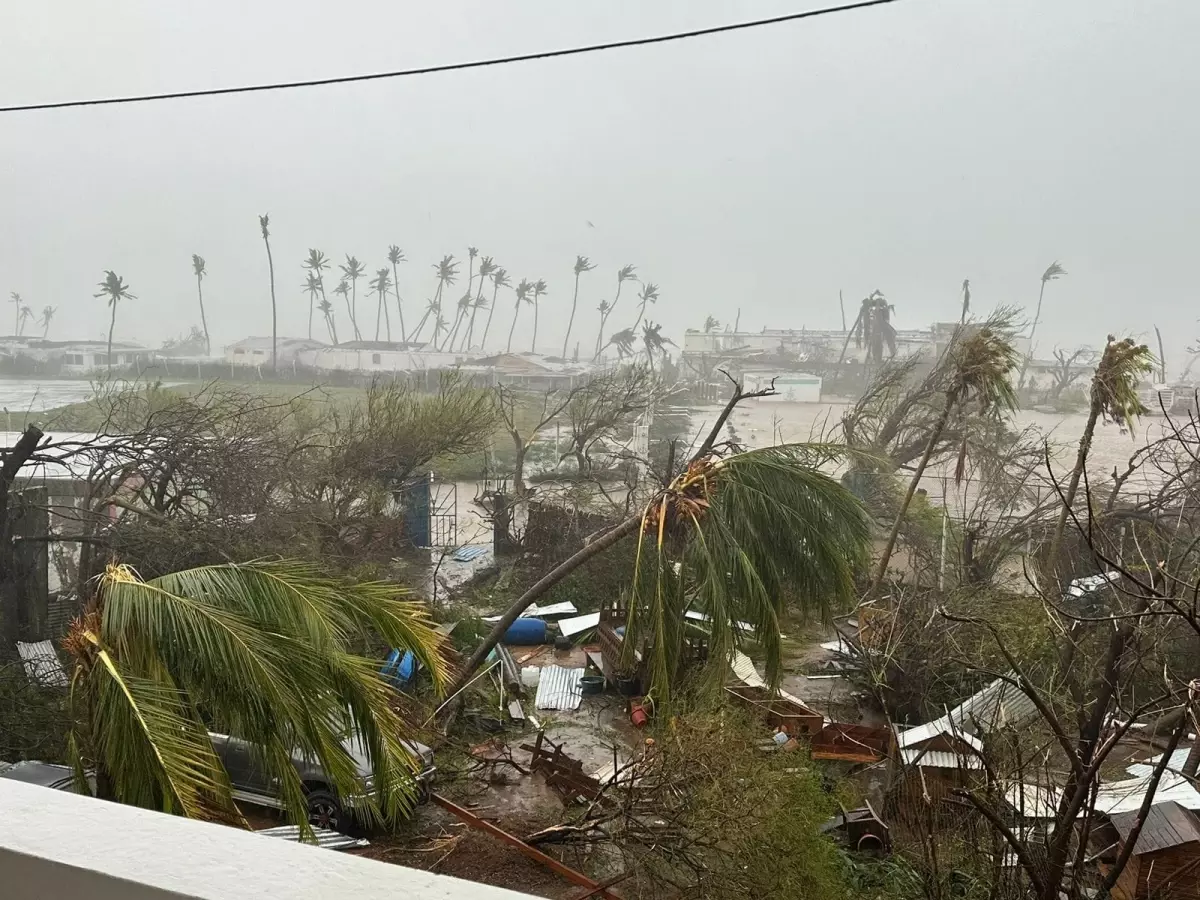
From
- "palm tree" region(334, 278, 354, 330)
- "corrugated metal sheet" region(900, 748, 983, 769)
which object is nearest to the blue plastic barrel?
"corrugated metal sheet" region(900, 748, 983, 769)

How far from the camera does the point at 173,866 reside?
58 centimetres

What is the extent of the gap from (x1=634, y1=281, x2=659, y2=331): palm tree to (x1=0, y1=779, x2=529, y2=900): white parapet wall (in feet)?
34.6

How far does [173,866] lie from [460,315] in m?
11.1

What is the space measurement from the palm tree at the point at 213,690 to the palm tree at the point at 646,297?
27.8ft

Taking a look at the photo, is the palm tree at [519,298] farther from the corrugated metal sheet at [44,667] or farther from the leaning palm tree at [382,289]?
the corrugated metal sheet at [44,667]

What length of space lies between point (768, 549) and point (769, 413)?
6035 millimetres

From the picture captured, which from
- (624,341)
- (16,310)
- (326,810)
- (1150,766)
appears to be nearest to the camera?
(326,810)

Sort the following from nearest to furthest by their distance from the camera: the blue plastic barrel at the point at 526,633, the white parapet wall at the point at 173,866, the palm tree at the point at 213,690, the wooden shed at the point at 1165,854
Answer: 1. the white parapet wall at the point at 173,866
2. the palm tree at the point at 213,690
3. the wooden shed at the point at 1165,854
4. the blue plastic barrel at the point at 526,633

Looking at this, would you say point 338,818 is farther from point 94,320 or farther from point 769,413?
point 94,320

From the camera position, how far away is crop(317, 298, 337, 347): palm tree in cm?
1083

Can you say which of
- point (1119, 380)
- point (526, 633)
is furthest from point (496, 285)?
point (1119, 380)

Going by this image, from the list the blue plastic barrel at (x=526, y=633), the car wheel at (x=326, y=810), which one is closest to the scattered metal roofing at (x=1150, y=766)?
the car wheel at (x=326, y=810)

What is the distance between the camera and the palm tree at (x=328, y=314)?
35.5 feet

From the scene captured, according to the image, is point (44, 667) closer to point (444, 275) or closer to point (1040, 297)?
point (444, 275)
